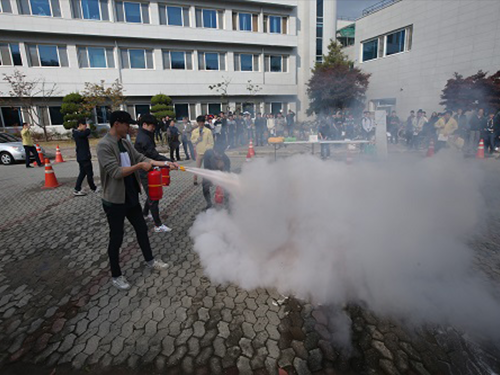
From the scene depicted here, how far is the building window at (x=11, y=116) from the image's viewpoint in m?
22.4

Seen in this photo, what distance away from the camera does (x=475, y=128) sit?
10492 millimetres

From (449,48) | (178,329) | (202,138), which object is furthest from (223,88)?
(178,329)

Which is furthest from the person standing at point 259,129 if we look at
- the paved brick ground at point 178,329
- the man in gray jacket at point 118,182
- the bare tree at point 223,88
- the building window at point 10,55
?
the building window at point 10,55

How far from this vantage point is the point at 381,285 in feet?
9.89

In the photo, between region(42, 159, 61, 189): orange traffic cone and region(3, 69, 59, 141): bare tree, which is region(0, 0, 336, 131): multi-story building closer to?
region(3, 69, 59, 141): bare tree

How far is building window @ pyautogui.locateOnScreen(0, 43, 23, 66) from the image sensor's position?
21.4 m

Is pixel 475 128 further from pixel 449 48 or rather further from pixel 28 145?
pixel 28 145

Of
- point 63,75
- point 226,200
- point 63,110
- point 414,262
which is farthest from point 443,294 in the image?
point 63,75

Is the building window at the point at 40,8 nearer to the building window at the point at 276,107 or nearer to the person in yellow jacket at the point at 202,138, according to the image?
the building window at the point at 276,107

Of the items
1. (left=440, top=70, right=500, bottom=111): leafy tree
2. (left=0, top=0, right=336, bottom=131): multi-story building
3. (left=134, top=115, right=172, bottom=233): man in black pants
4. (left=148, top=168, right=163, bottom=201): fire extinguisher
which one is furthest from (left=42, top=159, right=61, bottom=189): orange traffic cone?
(left=0, top=0, right=336, bottom=131): multi-story building

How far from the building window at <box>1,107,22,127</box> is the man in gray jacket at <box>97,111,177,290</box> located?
86.6 feet

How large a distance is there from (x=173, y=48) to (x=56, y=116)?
1174cm

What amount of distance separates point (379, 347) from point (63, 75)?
28256mm

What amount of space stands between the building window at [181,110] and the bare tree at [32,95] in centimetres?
954
